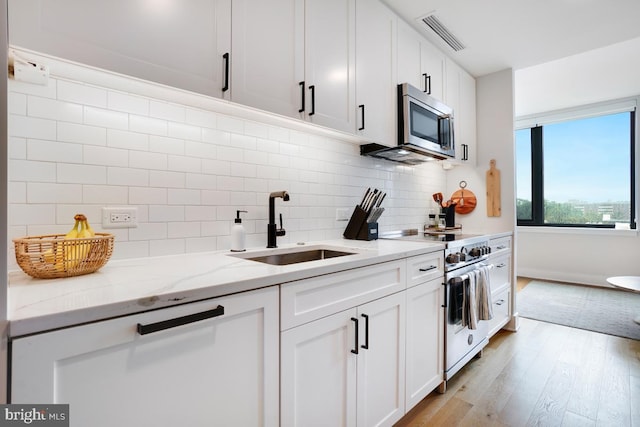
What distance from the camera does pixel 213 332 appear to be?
0.88m

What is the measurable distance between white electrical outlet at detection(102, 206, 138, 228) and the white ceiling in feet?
6.53

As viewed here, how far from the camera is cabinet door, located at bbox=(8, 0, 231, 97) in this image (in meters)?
0.86

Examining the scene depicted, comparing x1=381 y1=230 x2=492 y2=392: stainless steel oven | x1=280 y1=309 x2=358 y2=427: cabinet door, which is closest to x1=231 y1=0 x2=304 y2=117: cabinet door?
x1=280 y1=309 x2=358 y2=427: cabinet door

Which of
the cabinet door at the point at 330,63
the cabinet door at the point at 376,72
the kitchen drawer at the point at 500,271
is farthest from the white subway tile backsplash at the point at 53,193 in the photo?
the kitchen drawer at the point at 500,271

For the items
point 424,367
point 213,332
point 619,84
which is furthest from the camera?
point 619,84

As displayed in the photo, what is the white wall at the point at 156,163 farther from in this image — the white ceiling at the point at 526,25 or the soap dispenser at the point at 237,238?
the white ceiling at the point at 526,25

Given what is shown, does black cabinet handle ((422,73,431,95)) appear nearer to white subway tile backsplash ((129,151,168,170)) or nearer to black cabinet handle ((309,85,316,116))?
black cabinet handle ((309,85,316,116))

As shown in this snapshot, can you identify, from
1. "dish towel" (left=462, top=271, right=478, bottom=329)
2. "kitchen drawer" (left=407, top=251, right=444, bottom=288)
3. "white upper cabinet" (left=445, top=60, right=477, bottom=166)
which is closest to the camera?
"kitchen drawer" (left=407, top=251, right=444, bottom=288)

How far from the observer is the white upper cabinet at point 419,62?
2.18 m

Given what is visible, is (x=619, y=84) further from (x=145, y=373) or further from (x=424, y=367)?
(x=145, y=373)

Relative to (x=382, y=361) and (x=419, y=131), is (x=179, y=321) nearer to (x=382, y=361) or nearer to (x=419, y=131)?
(x=382, y=361)

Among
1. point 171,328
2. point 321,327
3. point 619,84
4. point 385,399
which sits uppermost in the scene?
point 619,84

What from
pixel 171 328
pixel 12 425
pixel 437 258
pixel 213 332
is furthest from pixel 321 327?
pixel 437 258

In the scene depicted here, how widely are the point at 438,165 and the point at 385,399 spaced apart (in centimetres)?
242
